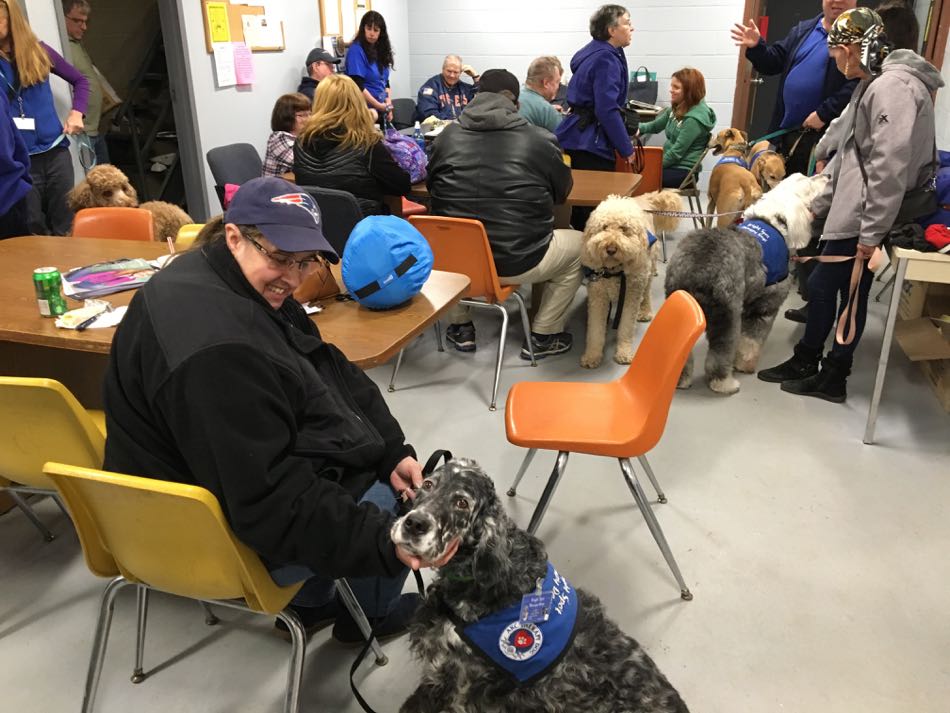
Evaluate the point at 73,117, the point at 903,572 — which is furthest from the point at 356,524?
the point at 73,117

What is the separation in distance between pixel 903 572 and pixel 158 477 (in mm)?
2120

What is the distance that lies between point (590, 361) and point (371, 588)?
197cm

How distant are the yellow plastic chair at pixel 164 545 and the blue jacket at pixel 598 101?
3656 mm

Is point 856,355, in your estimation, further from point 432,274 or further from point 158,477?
point 158,477

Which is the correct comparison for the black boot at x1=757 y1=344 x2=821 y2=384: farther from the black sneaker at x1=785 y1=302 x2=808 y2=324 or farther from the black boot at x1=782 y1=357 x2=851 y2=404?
the black sneaker at x1=785 y1=302 x2=808 y2=324

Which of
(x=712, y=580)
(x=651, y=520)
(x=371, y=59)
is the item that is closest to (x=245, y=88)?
(x=371, y=59)

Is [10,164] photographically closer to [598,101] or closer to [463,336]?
[463,336]

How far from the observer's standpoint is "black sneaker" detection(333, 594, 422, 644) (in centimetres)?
190

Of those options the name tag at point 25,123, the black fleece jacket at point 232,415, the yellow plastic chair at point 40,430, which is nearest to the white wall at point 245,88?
the name tag at point 25,123

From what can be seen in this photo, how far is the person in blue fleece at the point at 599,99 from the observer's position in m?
4.27

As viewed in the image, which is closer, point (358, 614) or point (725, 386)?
point (358, 614)

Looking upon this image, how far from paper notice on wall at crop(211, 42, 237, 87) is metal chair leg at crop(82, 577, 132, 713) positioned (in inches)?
184

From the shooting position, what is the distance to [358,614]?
1747 millimetres

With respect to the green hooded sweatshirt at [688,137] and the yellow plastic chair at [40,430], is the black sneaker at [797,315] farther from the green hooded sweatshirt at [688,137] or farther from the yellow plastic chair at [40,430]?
the yellow plastic chair at [40,430]
